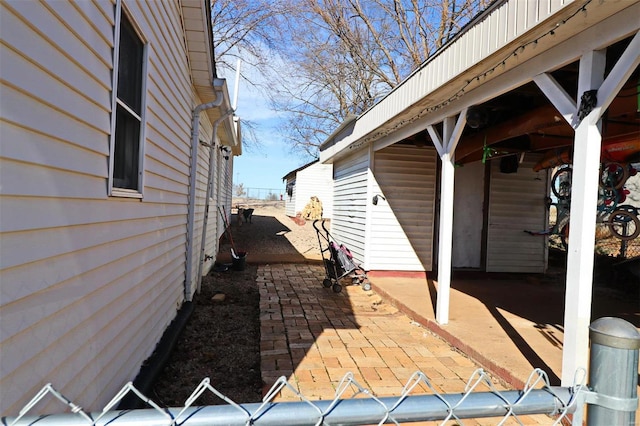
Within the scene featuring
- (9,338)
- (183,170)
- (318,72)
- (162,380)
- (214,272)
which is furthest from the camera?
(318,72)

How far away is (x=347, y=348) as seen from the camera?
3914 millimetres

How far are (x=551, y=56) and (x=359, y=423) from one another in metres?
2.98

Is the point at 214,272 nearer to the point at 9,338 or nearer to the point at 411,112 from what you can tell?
the point at 411,112

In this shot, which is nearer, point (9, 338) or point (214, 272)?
point (9, 338)

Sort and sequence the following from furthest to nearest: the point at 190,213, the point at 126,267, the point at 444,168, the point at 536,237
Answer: the point at 536,237 < the point at 190,213 < the point at 444,168 < the point at 126,267

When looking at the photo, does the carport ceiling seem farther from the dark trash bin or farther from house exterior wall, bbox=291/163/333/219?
house exterior wall, bbox=291/163/333/219

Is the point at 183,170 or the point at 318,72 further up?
the point at 318,72

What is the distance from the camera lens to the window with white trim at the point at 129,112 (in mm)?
2611

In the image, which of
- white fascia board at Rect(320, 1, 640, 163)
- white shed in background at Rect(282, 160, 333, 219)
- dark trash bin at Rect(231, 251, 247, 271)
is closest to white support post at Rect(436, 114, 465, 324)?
white fascia board at Rect(320, 1, 640, 163)

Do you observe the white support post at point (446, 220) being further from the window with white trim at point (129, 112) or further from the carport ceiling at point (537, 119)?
the window with white trim at point (129, 112)

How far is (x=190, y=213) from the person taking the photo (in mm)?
5336

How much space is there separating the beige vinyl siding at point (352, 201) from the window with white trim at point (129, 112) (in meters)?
4.97

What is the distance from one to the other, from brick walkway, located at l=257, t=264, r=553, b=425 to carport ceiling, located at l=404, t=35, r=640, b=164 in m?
2.41

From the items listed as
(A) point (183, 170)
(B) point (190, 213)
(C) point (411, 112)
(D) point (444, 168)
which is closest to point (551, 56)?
(D) point (444, 168)
